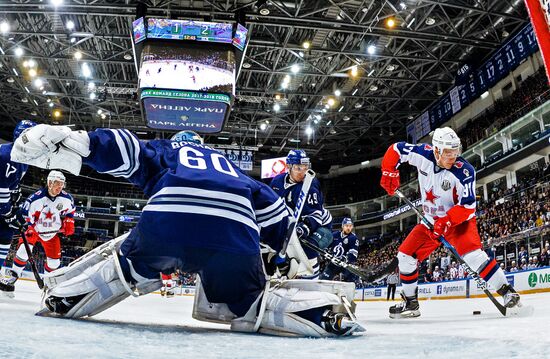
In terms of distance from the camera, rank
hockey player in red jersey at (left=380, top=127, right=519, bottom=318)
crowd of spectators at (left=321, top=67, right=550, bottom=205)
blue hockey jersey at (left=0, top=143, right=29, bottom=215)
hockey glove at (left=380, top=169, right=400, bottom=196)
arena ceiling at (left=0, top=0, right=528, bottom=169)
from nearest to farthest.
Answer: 1. hockey player in red jersey at (left=380, top=127, right=519, bottom=318)
2. blue hockey jersey at (left=0, top=143, right=29, bottom=215)
3. hockey glove at (left=380, top=169, right=400, bottom=196)
4. arena ceiling at (left=0, top=0, right=528, bottom=169)
5. crowd of spectators at (left=321, top=67, right=550, bottom=205)

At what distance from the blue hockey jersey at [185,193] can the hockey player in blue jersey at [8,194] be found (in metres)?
1.79

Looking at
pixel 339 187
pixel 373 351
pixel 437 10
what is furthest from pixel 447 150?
pixel 339 187

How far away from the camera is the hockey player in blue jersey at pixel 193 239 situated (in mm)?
1806

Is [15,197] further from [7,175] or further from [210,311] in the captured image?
Answer: [210,311]

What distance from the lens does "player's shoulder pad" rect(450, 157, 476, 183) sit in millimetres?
3924

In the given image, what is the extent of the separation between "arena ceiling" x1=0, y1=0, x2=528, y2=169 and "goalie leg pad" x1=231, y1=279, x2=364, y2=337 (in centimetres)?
1151

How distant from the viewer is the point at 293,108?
22172 millimetres

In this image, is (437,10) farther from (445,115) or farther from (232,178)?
(232,178)

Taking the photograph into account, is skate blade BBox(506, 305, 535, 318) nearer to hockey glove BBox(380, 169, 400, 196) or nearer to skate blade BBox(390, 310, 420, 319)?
skate blade BBox(390, 310, 420, 319)

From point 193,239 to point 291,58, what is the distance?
17.3 meters

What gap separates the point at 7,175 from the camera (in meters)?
4.06

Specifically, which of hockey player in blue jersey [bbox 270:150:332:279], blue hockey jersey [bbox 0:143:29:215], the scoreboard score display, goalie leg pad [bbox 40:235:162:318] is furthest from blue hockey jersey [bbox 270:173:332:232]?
the scoreboard score display

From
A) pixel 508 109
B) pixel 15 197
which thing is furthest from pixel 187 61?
pixel 508 109

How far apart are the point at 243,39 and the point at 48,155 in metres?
11.2
